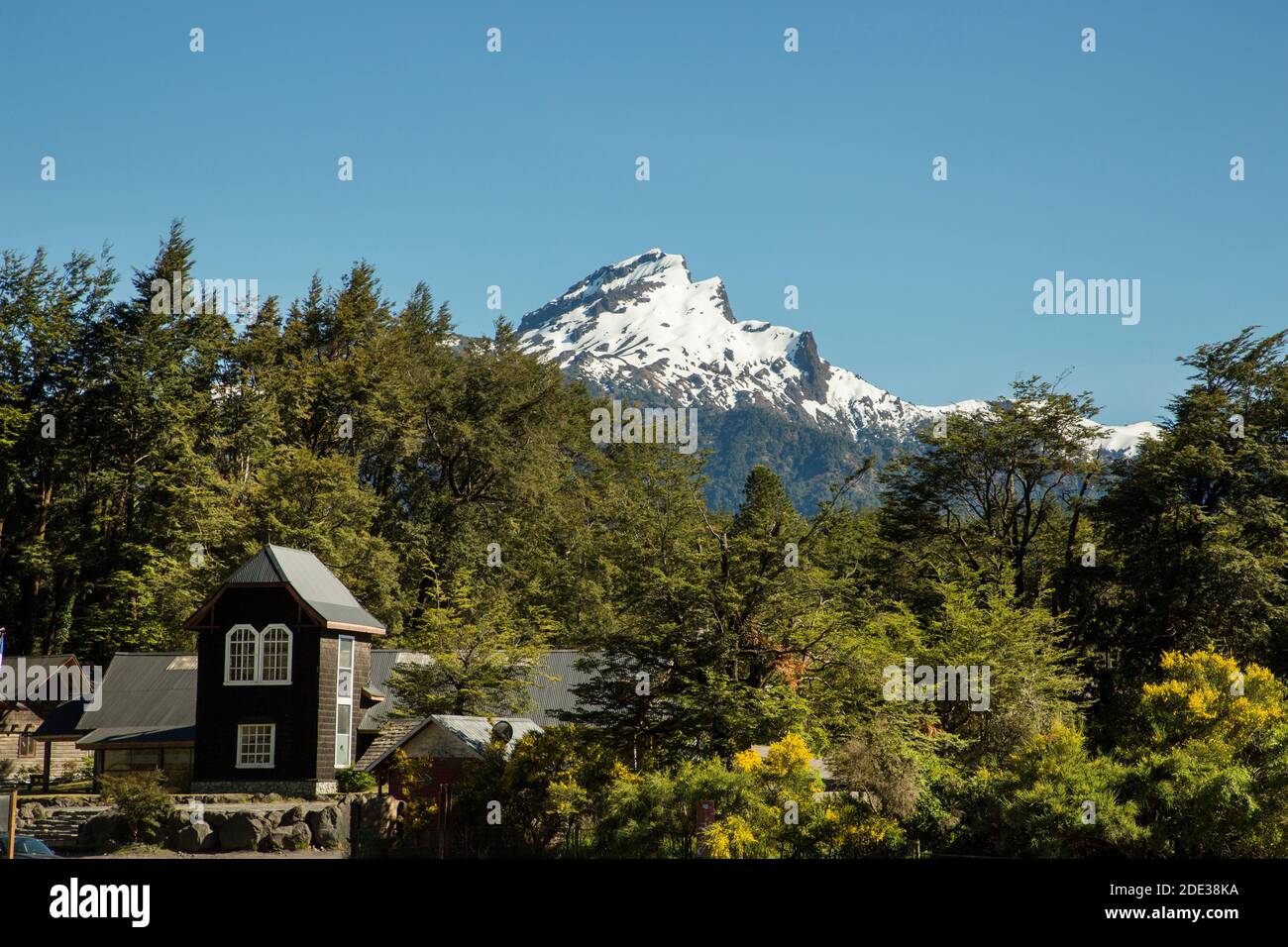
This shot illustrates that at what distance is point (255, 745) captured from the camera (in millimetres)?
44500

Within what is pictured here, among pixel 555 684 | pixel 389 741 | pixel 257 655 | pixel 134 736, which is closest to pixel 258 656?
pixel 257 655

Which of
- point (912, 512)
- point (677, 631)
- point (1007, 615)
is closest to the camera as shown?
point (677, 631)

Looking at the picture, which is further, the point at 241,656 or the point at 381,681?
the point at 381,681

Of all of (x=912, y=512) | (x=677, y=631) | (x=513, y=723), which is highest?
(x=912, y=512)

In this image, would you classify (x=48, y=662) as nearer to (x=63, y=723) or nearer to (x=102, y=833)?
(x=63, y=723)

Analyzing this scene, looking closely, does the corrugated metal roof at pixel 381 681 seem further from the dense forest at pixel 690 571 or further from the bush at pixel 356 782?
the bush at pixel 356 782

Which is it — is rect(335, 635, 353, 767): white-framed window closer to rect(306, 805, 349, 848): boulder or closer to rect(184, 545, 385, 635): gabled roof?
rect(184, 545, 385, 635): gabled roof

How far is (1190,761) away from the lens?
93.4ft

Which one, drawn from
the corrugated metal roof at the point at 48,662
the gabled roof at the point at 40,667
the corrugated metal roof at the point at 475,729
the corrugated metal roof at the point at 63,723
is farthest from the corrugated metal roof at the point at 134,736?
the corrugated metal roof at the point at 475,729

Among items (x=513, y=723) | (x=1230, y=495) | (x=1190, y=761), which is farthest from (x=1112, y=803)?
(x=1230, y=495)

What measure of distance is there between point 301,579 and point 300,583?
1.40 feet

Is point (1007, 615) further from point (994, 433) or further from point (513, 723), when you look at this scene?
point (513, 723)

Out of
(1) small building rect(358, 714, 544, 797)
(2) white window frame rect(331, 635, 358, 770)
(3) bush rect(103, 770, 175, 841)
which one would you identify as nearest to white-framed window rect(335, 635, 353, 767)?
(2) white window frame rect(331, 635, 358, 770)
